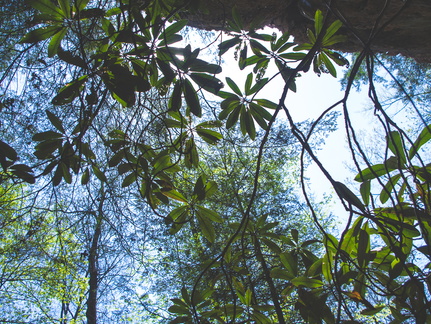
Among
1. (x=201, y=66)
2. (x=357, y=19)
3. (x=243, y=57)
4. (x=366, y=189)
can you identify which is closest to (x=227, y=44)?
(x=243, y=57)

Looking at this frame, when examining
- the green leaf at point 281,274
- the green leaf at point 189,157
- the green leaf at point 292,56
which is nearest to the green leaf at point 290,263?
the green leaf at point 281,274

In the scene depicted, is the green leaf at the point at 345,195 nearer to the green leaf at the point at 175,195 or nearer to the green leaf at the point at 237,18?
the green leaf at the point at 175,195

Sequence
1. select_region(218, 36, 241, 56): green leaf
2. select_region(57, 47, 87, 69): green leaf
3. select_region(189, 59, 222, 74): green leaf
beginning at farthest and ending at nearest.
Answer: select_region(218, 36, 241, 56): green leaf, select_region(189, 59, 222, 74): green leaf, select_region(57, 47, 87, 69): green leaf

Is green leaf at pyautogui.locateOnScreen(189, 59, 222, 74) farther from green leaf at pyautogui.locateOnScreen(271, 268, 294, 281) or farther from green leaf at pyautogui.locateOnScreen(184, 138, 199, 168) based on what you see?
green leaf at pyautogui.locateOnScreen(271, 268, 294, 281)

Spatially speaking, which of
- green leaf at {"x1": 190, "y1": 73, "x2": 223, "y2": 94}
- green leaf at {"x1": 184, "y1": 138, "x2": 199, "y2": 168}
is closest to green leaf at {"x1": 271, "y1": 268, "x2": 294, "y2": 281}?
green leaf at {"x1": 184, "y1": 138, "x2": 199, "y2": 168}

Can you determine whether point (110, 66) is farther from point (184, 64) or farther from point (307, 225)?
point (307, 225)

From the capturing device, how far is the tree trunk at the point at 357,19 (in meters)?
1.59

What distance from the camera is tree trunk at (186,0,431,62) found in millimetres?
1593

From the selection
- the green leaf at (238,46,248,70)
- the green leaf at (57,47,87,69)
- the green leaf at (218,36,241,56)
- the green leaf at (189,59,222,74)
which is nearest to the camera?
the green leaf at (57,47,87,69)

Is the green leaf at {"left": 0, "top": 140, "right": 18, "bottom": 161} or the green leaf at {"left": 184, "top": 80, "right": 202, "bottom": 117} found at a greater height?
the green leaf at {"left": 184, "top": 80, "right": 202, "bottom": 117}

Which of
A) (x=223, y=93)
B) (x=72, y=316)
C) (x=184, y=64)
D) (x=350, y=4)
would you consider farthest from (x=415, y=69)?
(x=72, y=316)

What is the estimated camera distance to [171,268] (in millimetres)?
3377

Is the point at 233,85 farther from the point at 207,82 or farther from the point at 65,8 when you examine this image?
the point at 65,8

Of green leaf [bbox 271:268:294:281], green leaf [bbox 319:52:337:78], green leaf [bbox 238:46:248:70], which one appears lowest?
green leaf [bbox 271:268:294:281]
